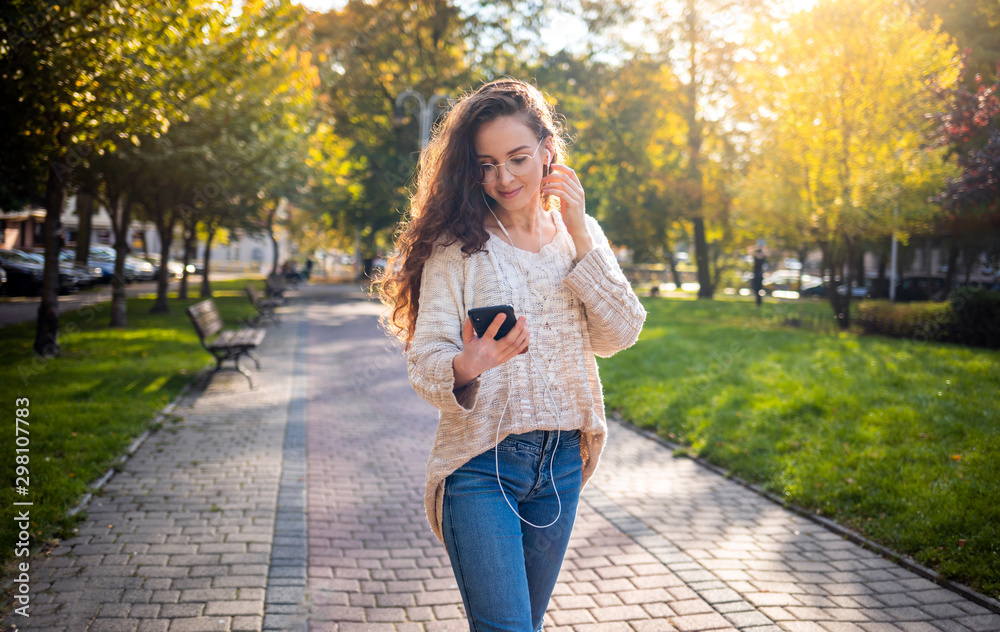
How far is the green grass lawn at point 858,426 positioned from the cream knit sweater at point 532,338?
10.4ft

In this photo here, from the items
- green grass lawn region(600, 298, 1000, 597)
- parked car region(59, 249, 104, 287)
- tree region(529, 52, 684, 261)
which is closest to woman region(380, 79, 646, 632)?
green grass lawn region(600, 298, 1000, 597)

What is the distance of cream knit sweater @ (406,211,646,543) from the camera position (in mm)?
1922

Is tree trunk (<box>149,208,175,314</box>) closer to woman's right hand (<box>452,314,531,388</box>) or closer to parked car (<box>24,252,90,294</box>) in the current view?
parked car (<box>24,252,90,294</box>)

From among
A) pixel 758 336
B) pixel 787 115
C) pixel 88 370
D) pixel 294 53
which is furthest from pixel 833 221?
pixel 88 370

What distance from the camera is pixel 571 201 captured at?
2.11 m

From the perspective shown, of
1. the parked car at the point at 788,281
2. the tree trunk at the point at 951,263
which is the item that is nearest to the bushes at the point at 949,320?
the tree trunk at the point at 951,263

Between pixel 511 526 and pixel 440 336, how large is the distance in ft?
1.77

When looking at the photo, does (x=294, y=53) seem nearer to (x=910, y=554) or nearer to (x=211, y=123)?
(x=211, y=123)

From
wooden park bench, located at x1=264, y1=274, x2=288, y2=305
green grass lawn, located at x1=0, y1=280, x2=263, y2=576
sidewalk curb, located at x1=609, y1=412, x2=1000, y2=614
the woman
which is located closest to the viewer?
the woman

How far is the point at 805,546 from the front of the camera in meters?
4.66

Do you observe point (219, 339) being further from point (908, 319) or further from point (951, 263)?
point (951, 263)

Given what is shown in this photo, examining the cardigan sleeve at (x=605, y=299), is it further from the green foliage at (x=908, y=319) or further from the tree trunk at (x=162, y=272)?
the tree trunk at (x=162, y=272)

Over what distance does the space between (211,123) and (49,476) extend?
442 inches

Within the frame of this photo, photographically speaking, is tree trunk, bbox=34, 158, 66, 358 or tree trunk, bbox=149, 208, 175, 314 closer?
tree trunk, bbox=34, 158, 66, 358
